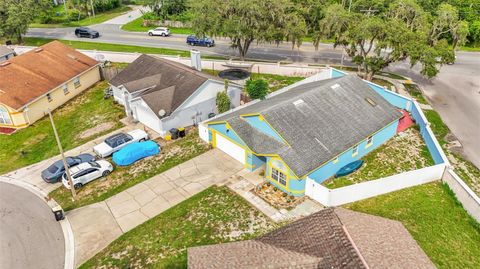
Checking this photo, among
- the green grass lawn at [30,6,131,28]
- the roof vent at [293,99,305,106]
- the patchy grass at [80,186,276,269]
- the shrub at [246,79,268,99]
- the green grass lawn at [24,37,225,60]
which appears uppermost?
the green grass lawn at [30,6,131,28]

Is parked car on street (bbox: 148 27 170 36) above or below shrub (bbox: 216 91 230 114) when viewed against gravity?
above

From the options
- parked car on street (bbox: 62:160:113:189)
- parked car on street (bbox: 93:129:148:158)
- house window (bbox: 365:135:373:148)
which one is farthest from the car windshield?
house window (bbox: 365:135:373:148)

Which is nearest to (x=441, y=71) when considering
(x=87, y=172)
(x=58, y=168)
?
(x=87, y=172)

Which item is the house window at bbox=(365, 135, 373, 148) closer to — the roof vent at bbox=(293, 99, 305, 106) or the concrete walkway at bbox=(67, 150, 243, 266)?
the roof vent at bbox=(293, 99, 305, 106)

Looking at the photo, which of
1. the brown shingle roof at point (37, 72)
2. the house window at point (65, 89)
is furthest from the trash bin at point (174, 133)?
the house window at point (65, 89)

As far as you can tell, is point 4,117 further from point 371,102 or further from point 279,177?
point 371,102

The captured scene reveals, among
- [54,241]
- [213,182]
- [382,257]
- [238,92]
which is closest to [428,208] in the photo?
[382,257]
